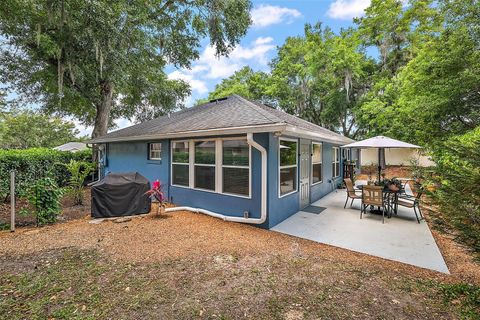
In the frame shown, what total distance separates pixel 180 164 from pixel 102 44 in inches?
208

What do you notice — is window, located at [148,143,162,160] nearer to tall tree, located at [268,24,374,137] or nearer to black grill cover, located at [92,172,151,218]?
black grill cover, located at [92,172,151,218]

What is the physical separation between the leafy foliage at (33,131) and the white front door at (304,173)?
28.6 metres

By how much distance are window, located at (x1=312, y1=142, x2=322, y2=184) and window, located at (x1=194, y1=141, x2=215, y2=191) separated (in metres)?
3.87

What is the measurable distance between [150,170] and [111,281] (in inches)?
231

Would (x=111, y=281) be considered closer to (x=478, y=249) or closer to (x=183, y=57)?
(x=478, y=249)

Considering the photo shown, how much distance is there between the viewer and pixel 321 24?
1978 centimetres

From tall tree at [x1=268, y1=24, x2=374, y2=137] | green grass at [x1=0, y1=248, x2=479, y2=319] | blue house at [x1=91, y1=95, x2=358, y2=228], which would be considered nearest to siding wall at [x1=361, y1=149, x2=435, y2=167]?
tall tree at [x1=268, y1=24, x2=374, y2=137]

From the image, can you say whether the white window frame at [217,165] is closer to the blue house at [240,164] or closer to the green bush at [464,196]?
the blue house at [240,164]

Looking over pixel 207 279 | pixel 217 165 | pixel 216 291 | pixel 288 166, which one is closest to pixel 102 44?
pixel 217 165

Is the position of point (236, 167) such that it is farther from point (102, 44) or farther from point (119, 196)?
point (102, 44)

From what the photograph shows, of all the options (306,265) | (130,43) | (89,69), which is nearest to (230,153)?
(306,265)

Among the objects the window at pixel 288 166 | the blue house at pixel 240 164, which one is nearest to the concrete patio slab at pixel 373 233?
the blue house at pixel 240 164

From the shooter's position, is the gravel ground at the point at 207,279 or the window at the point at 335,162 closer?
the gravel ground at the point at 207,279

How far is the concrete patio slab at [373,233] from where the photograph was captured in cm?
409
